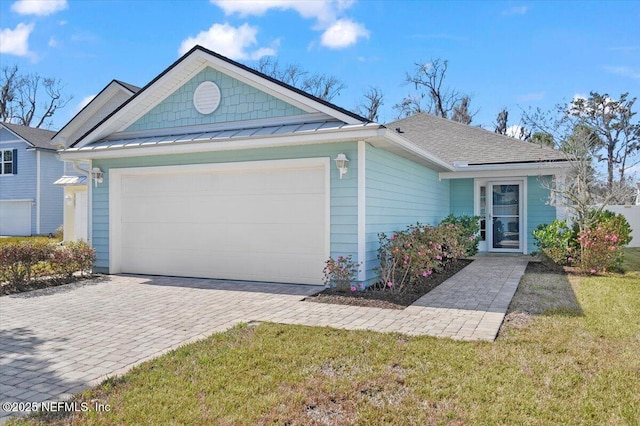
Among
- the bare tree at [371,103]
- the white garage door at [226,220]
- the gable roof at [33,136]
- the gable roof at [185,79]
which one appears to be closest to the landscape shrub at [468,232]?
the white garage door at [226,220]

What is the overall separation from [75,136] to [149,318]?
18392 millimetres

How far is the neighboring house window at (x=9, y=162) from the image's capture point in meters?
24.4

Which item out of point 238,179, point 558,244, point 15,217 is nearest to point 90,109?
point 15,217

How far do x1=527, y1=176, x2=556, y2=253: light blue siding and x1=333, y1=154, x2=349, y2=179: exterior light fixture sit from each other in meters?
7.68

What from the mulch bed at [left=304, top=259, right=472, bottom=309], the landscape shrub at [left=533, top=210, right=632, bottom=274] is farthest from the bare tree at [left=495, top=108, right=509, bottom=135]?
the mulch bed at [left=304, top=259, right=472, bottom=309]

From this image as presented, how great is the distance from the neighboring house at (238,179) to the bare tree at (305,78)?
23.7 metres

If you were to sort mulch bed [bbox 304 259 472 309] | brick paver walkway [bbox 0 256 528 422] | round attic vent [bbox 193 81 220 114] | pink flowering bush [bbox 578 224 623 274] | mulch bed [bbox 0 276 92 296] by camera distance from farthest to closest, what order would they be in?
pink flowering bush [bbox 578 224 623 274]
round attic vent [bbox 193 81 220 114]
mulch bed [bbox 0 276 92 296]
mulch bed [bbox 304 259 472 309]
brick paver walkway [bbox 0 256 528 422]

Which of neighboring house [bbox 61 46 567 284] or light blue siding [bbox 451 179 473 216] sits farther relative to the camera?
light blue siding [bbox 451 179 473 216]

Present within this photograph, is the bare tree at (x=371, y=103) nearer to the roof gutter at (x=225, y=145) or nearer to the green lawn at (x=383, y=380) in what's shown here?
the roof gutter at (x=225, y=145)

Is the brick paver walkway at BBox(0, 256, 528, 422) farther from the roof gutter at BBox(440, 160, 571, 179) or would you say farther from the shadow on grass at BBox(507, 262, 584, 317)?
the roof gutter at BBox(440, 160, 571, 179)

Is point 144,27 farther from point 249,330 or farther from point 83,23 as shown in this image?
point 249,330

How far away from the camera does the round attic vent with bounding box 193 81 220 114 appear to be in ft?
31.5

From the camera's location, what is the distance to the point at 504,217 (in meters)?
14.0

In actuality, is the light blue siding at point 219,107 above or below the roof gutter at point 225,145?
above
